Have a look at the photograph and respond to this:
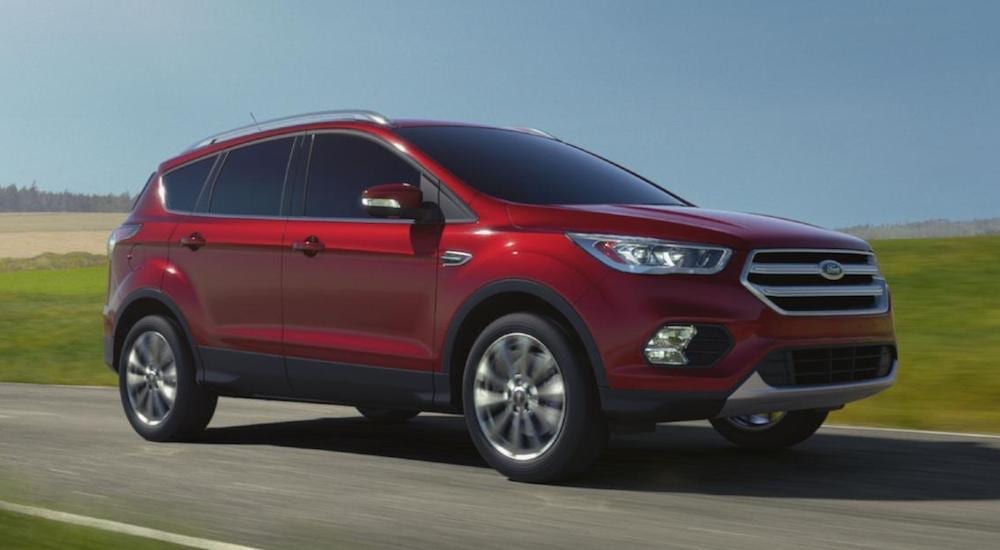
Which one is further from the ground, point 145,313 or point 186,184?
point 186,184

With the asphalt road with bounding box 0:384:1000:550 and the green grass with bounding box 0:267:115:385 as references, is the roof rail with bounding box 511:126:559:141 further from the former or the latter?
the green grass with bounding box 0:267:115:385

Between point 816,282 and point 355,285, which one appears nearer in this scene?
point 816,282

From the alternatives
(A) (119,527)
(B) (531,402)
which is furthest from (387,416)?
(A) (119,527)

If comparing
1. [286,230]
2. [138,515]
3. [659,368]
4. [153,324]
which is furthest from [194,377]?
[659,368]

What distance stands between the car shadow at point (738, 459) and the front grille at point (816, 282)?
0.87m

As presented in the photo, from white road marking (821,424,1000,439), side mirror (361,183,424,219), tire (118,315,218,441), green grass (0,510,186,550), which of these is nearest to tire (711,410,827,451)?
white road marking (821,424,1000,439)

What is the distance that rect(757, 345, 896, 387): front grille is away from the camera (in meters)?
6.83

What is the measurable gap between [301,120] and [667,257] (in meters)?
3.08

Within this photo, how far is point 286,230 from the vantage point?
855 cm

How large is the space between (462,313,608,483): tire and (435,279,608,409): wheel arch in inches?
3.3

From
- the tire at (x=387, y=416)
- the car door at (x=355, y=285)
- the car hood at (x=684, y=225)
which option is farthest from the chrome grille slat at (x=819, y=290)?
the tire at (x=387, y=416)

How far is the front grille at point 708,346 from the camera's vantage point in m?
6.72

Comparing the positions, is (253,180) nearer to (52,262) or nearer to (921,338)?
(921,338)

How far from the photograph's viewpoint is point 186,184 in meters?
9.74
